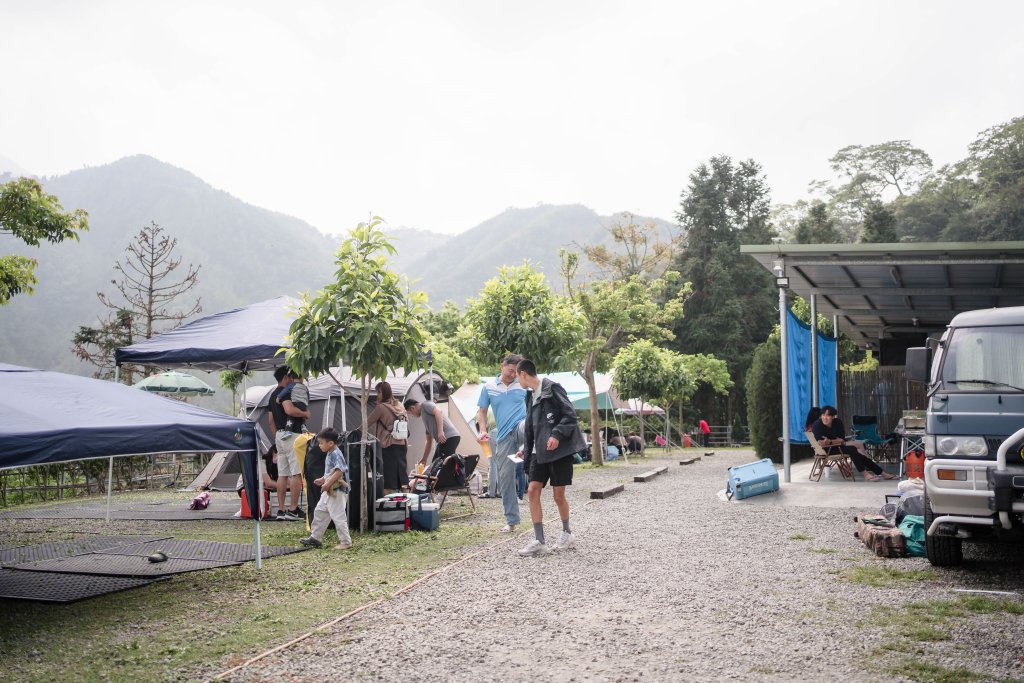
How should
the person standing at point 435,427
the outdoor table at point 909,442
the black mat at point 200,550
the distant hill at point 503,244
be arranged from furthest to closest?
the distant hill at point 503,244, the outdoor table at point 909,442, the person standing at point 435,427, the black mat at point 200,550

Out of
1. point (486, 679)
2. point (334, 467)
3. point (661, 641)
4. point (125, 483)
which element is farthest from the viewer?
point (125, 483)

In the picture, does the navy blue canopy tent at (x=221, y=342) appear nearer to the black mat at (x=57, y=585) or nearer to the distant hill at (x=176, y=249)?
the black mat at (x=57, y=585)

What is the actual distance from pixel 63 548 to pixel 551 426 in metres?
5.08

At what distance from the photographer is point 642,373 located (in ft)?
99.1

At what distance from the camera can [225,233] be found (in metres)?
120

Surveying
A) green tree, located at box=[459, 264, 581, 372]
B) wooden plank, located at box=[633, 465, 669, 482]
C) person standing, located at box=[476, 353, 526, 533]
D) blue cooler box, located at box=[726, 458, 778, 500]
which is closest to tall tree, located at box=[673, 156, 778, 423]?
wooden plank, located at box=[633, 465, 669, 482]

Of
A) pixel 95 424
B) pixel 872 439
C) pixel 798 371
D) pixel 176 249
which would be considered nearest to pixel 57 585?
pixel 95 424

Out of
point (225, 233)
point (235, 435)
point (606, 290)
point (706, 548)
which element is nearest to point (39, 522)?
point (235, 435)

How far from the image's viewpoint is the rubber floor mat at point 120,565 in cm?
711

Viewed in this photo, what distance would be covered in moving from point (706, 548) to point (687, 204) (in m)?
47.1

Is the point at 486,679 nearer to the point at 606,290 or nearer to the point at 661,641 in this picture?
the point at 661,641

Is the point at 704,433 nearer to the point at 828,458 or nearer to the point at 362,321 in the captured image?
the point at 828,458

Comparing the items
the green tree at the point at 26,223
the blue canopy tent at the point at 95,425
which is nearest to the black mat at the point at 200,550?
the blue canopy tent at the point at 95,425

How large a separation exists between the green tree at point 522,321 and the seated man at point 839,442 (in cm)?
507
